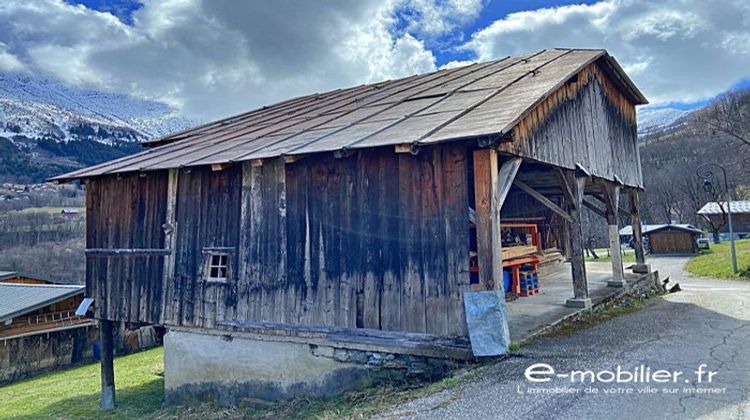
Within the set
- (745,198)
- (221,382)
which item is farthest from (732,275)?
(745,198)

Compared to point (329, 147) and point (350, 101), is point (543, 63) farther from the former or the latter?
point (329, 147)

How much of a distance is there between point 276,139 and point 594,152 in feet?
24.3

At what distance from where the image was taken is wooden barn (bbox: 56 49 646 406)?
6668mm

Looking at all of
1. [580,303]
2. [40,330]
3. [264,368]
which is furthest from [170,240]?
[40,330]

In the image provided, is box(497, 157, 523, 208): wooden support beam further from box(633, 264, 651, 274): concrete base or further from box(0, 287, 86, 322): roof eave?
box(0, 287, 86, 322): roof eave

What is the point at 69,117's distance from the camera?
158000 mm

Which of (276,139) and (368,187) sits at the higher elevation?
(276,139)

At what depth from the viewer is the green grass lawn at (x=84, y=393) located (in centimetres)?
1100

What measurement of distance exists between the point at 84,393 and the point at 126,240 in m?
6.57

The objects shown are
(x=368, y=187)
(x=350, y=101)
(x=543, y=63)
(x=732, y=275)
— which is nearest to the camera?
(x=368, y=187)

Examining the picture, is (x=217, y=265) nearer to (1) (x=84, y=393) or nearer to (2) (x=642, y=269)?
(1) (x=84, y=393)

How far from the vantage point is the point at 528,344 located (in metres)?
6.76

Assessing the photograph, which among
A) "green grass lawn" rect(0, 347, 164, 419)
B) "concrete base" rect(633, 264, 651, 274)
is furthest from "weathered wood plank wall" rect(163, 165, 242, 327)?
"concrete base" rect(633, 264, 651, 274)

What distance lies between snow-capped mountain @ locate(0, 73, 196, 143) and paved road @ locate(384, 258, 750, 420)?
429 feet
